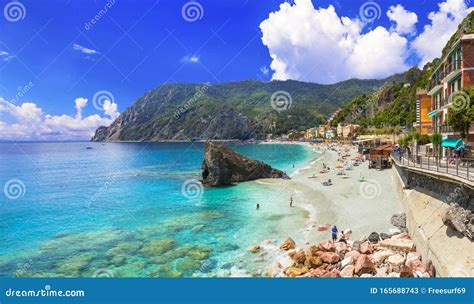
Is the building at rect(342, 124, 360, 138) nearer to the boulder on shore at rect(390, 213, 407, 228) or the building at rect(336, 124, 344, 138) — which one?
the building at rect(336, 124, 344, 138)

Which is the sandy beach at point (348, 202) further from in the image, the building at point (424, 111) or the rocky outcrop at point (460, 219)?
the building at point (424, 111)

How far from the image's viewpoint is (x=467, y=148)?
76.3ft

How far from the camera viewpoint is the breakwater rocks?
15188mm

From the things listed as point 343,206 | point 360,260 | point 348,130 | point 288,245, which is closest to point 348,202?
point 343,206

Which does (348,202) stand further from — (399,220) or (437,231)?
(437,231)

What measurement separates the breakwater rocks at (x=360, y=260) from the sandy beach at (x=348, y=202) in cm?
304

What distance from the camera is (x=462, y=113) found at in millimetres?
22438

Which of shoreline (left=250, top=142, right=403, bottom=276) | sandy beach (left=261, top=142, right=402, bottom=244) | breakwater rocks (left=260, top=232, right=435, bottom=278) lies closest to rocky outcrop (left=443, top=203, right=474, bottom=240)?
breakwater rocks (left=260, top=232, right=435, bottom=278)

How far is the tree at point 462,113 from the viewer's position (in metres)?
22.0

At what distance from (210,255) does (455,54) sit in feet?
88.2

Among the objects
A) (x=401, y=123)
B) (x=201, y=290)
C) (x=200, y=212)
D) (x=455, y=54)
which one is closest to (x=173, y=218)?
(x=200, y=212)

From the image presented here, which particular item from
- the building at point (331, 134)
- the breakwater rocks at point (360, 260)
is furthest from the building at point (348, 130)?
the breakwater rocks at point (360, 260)

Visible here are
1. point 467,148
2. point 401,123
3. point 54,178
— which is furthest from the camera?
point 401,123

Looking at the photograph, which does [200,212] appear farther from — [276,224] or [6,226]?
[6,226]
